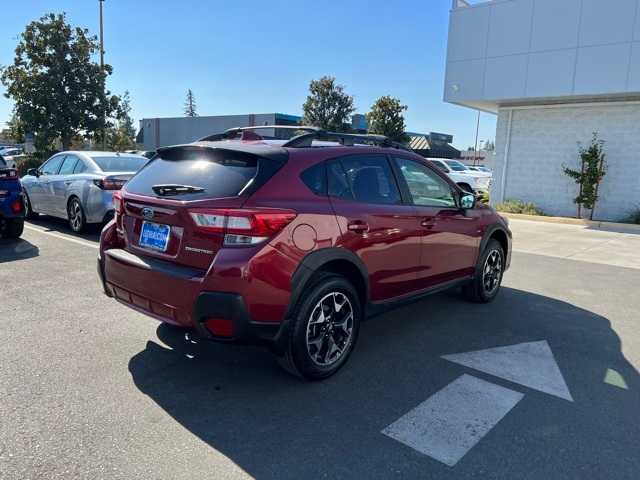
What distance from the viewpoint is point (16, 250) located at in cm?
730

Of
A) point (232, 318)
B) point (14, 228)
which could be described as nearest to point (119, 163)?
point (14, 228)

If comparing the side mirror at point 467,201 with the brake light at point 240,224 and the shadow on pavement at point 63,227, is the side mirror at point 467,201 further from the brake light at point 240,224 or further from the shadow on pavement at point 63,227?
the shadow on pavement at point 63,227

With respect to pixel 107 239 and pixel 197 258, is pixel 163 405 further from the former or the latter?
pixel 107 239

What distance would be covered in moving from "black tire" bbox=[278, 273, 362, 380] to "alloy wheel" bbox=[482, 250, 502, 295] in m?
2.35

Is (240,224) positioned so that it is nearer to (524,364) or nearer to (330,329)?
(330,329)

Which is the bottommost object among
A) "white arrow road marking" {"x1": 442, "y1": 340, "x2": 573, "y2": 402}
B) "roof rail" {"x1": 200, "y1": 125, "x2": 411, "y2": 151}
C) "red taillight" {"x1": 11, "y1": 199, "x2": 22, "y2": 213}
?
"white arrow road marking" {"x1": 442, "y1": 340, "x2": 573, "y2": 402}

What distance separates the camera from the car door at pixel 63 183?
884 centimetres

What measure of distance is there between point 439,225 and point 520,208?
1176cm

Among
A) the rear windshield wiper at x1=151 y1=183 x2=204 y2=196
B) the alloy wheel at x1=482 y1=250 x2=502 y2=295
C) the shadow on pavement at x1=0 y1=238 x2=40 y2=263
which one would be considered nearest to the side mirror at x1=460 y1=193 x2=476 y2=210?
the alloy wheel at x1=482 y1=250 x2=502 y2=295

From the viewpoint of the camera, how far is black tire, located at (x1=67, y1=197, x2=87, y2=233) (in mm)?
8500

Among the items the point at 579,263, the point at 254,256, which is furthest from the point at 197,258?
the point at 579,263

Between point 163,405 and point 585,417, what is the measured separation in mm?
2687

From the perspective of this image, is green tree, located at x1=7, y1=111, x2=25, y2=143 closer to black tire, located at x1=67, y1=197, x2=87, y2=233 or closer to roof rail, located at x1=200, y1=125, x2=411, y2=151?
black tire, located at x1=67, y1=197, x2=87, y2=233

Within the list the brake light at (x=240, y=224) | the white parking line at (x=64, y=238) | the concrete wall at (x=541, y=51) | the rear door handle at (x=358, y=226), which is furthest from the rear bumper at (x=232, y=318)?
the concrete wall at (x=541, y=51)
